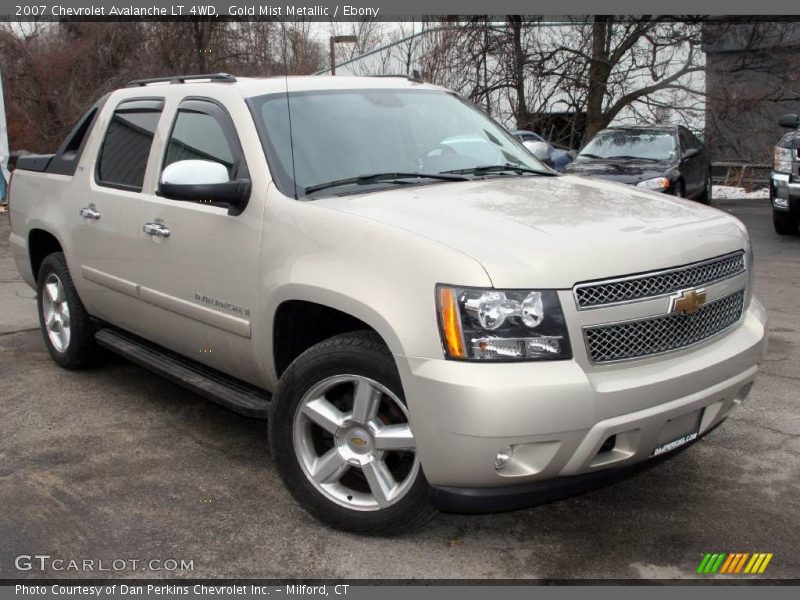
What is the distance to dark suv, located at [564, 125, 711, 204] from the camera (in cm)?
1196

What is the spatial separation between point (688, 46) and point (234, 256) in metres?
17.2

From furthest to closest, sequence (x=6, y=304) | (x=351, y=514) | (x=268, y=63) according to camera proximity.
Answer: (x=268, y=63)
(x=6, y=304)
(x=351, y=514)

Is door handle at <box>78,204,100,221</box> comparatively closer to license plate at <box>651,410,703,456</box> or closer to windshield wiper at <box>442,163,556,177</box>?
windshield wiper at <box>442,163,556,177</box>

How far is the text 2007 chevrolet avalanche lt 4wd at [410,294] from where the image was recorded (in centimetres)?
300

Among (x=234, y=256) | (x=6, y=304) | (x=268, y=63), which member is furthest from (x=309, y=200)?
(x=268, y=63)

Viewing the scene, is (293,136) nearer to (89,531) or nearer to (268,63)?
(89,531)

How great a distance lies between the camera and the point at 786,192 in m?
11.0

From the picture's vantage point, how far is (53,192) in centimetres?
567

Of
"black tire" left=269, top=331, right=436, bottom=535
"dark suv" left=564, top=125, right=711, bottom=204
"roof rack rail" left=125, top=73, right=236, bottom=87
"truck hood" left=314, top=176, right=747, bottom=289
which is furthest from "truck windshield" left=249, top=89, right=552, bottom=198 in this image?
"dark suv" left=564, top=125, right=711, bottom=204

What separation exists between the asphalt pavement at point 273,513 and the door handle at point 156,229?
109 cm

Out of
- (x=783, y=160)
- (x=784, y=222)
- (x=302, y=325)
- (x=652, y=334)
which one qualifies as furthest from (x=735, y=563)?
(x=784, y=222)

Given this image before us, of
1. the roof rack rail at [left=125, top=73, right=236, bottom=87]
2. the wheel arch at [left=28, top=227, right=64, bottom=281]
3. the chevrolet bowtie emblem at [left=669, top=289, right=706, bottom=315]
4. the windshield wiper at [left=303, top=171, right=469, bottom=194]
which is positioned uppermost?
the roof rack rail at [left=125, top=73, right=236, bottom=87]

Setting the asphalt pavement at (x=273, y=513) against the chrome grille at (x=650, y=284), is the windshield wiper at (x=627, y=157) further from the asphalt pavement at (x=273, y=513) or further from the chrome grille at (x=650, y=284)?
the chrome grille at (x=650, y=284)

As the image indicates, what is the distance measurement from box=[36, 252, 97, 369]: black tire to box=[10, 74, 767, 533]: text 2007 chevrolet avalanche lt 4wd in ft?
2.37
